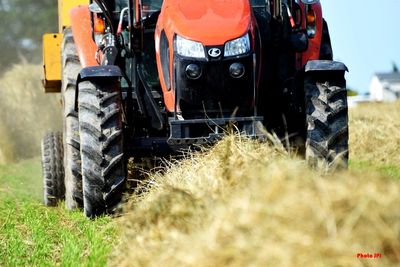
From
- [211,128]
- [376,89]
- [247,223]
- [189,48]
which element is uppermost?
[189,48]

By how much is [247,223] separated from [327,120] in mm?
3704

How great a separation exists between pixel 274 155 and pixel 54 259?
5.44 feet

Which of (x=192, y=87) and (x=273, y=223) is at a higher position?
(x=192, y=87)

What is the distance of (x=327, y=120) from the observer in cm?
779

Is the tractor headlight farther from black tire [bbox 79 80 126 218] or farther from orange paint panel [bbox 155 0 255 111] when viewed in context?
black tire [bbox 79 80 126 218]

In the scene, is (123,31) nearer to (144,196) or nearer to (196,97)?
(196,97)

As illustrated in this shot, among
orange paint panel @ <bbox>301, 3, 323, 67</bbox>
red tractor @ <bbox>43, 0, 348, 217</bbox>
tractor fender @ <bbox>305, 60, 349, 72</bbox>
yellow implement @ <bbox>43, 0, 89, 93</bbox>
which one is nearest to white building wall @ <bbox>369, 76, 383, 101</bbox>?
yellow implement @ <bbox>43, 0, 89, 93</bbox>

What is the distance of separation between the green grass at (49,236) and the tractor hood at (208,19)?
5.58 feet

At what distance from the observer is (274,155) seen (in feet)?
20.4

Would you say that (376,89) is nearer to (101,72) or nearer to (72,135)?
(72,135)

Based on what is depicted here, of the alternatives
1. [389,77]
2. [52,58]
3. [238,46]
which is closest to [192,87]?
[238,46]

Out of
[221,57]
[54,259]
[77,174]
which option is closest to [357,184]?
[54,259]

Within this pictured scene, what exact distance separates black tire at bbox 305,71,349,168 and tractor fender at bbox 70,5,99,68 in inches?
87.2

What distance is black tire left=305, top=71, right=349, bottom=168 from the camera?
304 inches
